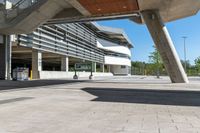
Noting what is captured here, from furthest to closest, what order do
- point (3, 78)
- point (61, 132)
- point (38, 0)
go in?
point (3, 78) < point (38, 0) < point (61, 132)

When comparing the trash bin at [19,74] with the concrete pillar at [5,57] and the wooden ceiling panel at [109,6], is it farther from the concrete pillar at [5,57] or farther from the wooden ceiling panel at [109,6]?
the wooden ceiling panel at [109,6]

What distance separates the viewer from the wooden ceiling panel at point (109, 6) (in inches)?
914

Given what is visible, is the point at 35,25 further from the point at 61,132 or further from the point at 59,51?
the point at 61,132

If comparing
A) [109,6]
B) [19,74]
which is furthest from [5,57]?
[109,6]

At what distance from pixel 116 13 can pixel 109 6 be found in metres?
2.85

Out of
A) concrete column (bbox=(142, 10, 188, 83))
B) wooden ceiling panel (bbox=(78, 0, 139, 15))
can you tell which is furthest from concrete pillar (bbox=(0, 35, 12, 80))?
concrete column (bbox=(142, 10, 188, 83))

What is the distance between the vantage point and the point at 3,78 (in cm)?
3036

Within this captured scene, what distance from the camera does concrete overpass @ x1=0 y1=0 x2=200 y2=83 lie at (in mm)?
23406

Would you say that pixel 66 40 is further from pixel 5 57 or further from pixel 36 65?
pixel 5 57

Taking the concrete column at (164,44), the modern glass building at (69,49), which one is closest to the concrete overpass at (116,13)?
the concrete column at (164,44)

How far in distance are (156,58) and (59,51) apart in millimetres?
19247

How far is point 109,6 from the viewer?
81.7 ft

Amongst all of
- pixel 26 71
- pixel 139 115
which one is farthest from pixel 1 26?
pixel 139 115

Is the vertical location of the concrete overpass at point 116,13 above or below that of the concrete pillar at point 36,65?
above
